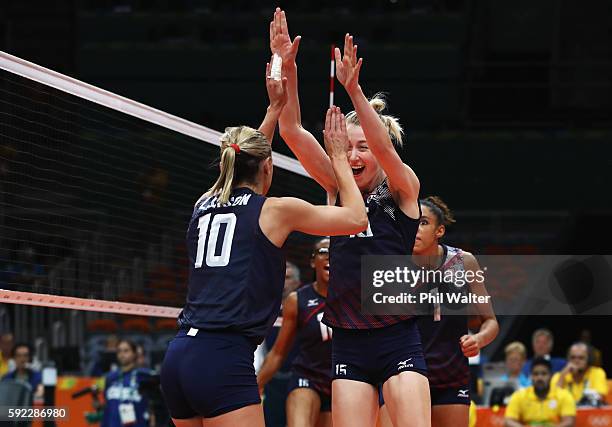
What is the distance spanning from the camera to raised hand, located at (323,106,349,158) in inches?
206

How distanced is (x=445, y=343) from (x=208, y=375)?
2.46 meters

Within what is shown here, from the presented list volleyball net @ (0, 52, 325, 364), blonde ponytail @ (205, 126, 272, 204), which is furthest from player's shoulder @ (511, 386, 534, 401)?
blonde ponytail @ (205, 126, 272, 204)

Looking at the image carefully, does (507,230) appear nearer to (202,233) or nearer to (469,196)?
(469,196)

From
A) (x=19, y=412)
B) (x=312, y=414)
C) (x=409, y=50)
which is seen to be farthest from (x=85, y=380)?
(x=409, y=50)

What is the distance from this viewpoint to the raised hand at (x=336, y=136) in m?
5.23

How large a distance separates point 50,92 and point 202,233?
8.09ft

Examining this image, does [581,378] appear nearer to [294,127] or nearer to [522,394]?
[522,394]

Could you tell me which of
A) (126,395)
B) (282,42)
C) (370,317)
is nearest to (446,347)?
(370,317)

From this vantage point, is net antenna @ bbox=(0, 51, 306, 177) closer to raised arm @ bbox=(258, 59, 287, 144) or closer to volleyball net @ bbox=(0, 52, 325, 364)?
volleyball net @ bbox=(0, 52, 325, 364)

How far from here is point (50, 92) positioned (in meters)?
6.83

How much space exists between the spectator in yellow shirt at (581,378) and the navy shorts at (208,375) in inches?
278

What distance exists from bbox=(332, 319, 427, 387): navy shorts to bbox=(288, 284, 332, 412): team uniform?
1.93 metres

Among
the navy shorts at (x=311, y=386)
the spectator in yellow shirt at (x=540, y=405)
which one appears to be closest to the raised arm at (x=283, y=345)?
the navy shorts at (x=311, y=386)

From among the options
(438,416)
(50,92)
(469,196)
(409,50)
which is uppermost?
(409,50)
